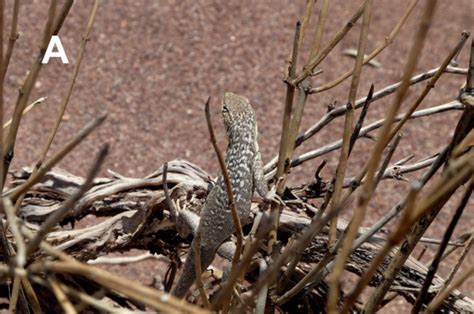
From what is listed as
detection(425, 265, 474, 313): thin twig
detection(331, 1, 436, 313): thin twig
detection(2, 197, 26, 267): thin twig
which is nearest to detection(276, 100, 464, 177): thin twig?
detection(425, 265, 474, 313): thin twig

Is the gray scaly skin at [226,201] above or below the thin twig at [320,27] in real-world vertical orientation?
below

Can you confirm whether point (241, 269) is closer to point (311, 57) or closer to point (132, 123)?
point (311, 57)

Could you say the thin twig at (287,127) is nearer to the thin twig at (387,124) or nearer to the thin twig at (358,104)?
the thin twig at (358,104)

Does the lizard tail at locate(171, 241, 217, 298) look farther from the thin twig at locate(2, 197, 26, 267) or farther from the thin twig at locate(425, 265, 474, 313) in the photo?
the thin twig at locate(2, 197, 26, 267)

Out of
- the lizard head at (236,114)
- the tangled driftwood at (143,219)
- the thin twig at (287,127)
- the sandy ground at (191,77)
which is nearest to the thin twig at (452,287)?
the thin twig at (287,127)

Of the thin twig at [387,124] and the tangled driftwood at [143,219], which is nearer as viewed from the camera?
the thin twig at [387,124]

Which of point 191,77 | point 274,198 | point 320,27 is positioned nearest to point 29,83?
point 320,27
